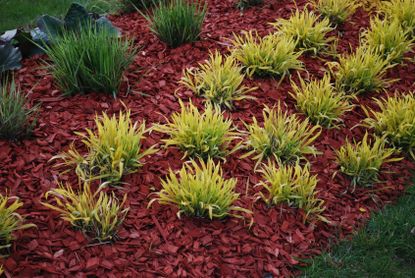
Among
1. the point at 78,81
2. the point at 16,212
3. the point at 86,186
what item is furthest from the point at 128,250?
the point at 78,81

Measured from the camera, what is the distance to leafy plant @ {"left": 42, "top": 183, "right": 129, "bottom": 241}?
3051 millimetres

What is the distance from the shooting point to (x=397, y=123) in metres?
4.20

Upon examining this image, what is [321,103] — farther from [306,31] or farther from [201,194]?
[201,194]

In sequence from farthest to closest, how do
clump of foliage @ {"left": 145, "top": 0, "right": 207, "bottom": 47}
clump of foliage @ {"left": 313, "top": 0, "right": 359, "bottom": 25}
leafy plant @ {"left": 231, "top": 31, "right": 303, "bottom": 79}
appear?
clump of foliage @ {"left": 313, "top": 0, "right": 359, "bottom": 25} → clump of foliage @ {"left": 145, "top": 0, "right": 207, "bottom": 47} → leafy plant @ {"left": 231, "top": 31, "right": 303, "bottom": 79}

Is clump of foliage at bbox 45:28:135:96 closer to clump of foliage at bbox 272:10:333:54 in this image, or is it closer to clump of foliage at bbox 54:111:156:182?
clump of foliage at bbox 54:111:156:182

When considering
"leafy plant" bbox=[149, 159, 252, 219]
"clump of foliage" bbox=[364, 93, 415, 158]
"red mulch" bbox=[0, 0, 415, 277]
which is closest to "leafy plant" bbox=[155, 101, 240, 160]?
"red mulch" bbox=[0, 0, 415, 277]

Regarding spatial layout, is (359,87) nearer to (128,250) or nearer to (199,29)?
(199,29)

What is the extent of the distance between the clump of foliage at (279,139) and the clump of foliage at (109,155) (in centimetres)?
81

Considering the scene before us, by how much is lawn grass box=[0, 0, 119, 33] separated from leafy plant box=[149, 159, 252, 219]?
3.33 m

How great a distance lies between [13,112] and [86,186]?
2.37ft

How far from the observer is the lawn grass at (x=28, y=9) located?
614 centimetres

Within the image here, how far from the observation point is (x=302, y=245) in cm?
334

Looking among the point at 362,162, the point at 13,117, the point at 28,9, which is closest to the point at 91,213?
the point at 13,117

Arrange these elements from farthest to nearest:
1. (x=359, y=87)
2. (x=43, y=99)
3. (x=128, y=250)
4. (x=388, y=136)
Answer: (x=359, y=87)
(x=388, y=136)
(x=43, y=99)
(x=128, y=250)
